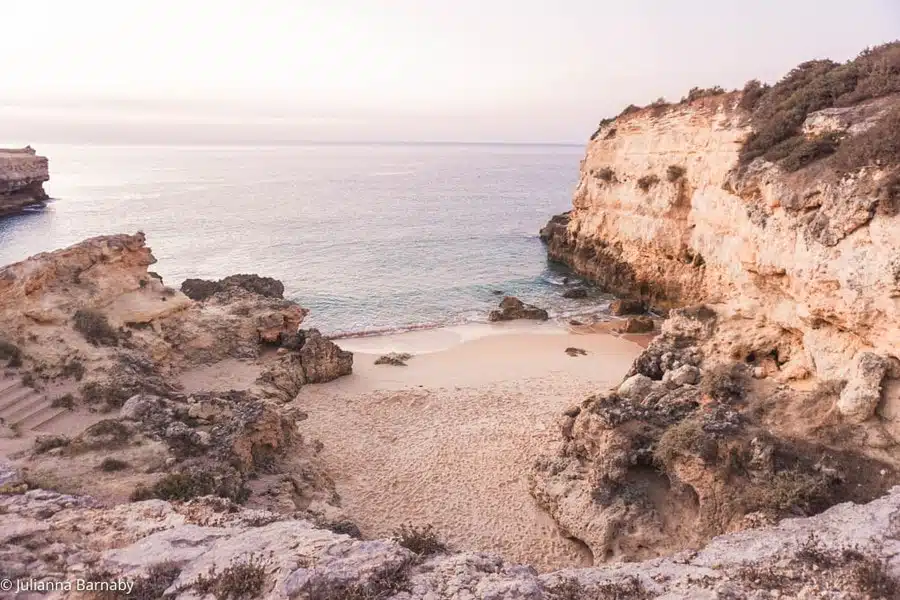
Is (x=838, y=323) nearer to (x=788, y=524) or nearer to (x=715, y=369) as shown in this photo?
(x=715, y=369)

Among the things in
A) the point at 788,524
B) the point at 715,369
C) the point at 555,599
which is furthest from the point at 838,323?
the point at 555,599

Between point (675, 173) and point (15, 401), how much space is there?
89.5 feet

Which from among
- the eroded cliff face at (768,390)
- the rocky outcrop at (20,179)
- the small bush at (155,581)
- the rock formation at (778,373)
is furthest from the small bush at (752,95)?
the rocky outcrop at (20,179)

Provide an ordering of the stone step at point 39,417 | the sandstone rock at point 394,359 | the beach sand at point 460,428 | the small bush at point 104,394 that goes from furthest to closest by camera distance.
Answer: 1. the sandstone rock at point 394,359
2. the small bush at point 104,394
3. the beach sand at point 460,428
4. the stone step at point 39,417

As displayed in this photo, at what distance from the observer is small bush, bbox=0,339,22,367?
12.6m

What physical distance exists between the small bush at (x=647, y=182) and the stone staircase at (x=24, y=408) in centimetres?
2720

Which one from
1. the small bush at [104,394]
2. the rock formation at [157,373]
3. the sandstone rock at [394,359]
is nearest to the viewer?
the rock formation at [157,373]

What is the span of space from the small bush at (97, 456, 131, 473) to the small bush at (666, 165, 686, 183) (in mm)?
26152

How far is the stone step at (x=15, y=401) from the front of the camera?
11319 mm

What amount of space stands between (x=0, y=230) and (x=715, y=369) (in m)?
59.7

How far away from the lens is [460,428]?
15.2 metres

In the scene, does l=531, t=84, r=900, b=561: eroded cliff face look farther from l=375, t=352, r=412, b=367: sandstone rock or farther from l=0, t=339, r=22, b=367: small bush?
l=0, t=339, r=22, b=367: small bush

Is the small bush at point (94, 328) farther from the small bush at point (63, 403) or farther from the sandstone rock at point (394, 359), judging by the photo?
the sandstone rock at point (394, 359)

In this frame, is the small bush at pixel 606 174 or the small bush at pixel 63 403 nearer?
the small bush at pixel 63 403
